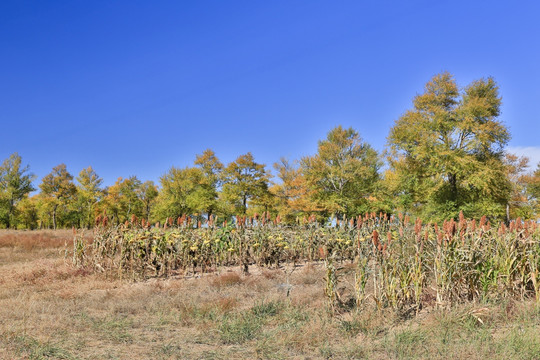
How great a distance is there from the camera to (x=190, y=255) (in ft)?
35.4

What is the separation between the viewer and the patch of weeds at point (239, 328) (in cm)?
550

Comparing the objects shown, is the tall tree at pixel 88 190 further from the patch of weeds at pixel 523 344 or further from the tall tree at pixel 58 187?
the patch of weeds at pixel 523 344

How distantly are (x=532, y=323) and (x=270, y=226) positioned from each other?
7562mm

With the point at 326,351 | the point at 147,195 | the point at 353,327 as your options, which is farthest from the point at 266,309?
the point at 147,195

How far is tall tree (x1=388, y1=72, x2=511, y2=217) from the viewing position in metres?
25.2

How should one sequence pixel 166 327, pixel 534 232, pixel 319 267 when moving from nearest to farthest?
pixel 166 327, pixel 534 232, pixel 319 267

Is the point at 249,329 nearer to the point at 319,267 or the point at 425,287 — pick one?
the point at 425,287

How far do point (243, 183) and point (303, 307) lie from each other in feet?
110

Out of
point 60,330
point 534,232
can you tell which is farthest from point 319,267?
point 60,330

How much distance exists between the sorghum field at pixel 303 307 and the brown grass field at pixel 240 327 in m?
0.02

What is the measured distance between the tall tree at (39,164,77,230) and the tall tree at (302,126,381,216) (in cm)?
3096

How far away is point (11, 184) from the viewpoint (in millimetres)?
44375

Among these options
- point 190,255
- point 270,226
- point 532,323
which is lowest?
point 532,323

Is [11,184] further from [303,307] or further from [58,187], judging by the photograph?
[303,307]
